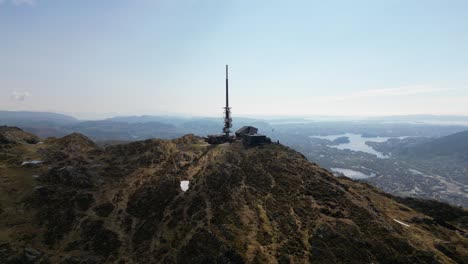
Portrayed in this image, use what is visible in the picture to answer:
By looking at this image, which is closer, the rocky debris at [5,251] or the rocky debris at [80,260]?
the rocky debris at [5,251]

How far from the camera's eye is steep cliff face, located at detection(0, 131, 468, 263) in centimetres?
5544

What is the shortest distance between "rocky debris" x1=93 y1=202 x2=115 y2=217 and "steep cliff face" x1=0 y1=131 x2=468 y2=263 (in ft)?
0.87

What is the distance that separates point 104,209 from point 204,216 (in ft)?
92.6

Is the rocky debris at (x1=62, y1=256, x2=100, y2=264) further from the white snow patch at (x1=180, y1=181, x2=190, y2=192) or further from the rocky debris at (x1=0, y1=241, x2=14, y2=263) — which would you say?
the white snow patch at (x1=180, y1=181, x2=190, y2=192)

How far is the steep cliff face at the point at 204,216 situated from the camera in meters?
55.4

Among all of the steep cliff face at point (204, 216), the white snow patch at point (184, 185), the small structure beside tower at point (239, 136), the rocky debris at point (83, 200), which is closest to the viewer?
the steep cliff face at point (204, 216)

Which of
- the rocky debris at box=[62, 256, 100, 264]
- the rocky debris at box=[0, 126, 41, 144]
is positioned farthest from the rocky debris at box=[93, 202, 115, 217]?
the rocky debris at box=[0, 126, 41, 144]

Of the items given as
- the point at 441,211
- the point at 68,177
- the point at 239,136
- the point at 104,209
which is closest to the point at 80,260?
the point at 104,209

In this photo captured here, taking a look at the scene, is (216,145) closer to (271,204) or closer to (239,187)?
(239,187)

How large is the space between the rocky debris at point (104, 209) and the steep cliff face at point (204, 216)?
0.27 meters

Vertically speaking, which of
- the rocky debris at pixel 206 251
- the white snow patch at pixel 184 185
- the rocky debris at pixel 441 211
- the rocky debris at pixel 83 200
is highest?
the white snow patch at pixel 184 185

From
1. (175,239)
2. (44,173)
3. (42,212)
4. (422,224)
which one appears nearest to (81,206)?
(42,212)

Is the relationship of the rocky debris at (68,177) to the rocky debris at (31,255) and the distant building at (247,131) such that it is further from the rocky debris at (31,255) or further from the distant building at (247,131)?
the distant building at (247,131)

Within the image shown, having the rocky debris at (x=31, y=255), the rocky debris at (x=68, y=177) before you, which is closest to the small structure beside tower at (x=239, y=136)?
the rocky debris at (x=68, y=177)
